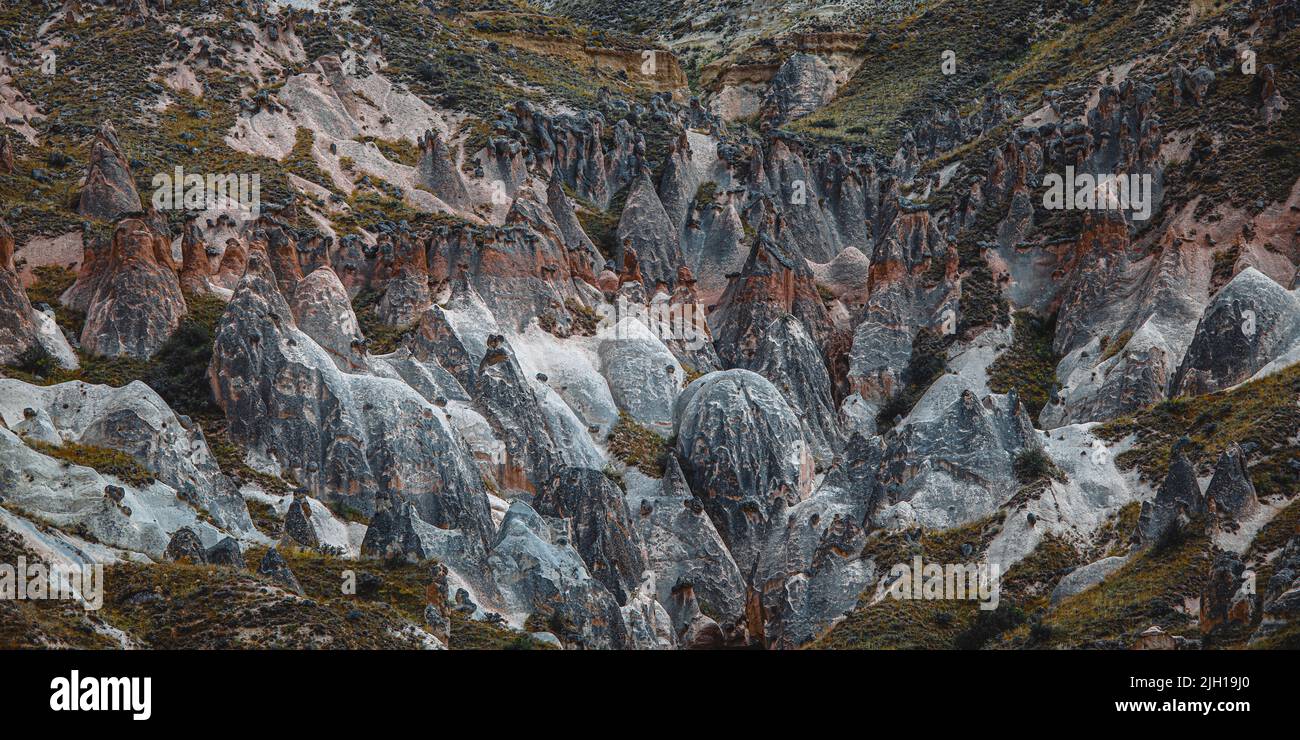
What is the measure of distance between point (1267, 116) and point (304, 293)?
55.2m

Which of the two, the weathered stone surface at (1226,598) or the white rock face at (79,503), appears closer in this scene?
the weathered stone surface at (1226,598)

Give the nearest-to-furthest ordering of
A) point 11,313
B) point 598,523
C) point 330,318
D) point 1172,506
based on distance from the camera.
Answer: point 1172,506, point 11,313, point 598,523, point 330,318

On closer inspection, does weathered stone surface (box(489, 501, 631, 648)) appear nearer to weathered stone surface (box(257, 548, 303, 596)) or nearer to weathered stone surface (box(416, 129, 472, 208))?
weathered stone surface (box(257, 548, 303, 596))

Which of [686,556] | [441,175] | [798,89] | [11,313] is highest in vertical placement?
[798,89]

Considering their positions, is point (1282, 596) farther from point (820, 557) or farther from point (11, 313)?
point (11, 313)

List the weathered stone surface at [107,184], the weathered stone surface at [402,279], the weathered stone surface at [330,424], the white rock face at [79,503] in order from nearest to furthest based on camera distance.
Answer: the white rock face at [79,503]
the weathered stone surface at [330,424]
the weathered stone surface at [107,184]
the weathered stone surface at [402,279]

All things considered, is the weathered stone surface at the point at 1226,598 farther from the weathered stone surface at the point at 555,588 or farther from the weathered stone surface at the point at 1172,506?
the weathered stone surface at the point at 555,588

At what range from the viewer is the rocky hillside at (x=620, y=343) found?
68.6 meters

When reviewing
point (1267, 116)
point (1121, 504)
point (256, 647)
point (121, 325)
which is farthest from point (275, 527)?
point (1267, 116)

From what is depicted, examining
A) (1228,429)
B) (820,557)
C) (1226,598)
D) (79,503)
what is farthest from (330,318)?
(1226,598)

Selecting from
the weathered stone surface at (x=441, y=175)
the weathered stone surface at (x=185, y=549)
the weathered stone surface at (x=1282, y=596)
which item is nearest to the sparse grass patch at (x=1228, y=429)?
the weathered stone surface at (x=1282, y=596)

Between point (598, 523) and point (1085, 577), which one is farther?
point (598, 523)

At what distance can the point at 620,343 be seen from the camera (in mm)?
99688

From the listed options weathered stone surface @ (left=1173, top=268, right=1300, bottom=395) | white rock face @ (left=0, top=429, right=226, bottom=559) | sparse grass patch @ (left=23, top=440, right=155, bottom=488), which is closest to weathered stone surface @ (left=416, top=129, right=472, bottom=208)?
sparse grass patch @ (left=23, top=440, right=155, bottom=488)
